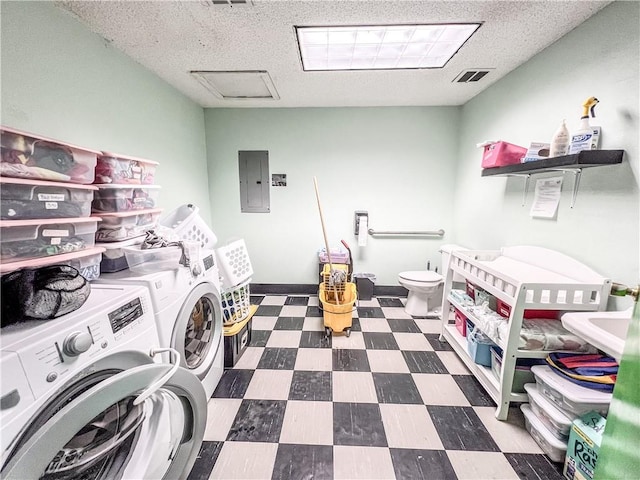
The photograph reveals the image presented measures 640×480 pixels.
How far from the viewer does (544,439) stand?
111cm

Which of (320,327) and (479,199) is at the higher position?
(479,199)

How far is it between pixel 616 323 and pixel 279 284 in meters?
2.52

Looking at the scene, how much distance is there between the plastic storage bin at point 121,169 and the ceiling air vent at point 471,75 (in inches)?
86.0

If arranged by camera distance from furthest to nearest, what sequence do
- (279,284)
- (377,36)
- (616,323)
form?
(279,284) < (377,36) < (616,323)

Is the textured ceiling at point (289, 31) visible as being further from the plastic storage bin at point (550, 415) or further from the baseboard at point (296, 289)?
the baseboard at point (296, 289)

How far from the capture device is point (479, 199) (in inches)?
86.7

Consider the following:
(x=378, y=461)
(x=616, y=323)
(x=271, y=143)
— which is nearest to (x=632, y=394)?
(x=616, y=323)

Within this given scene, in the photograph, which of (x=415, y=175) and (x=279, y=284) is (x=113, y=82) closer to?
(x=279, y=284)

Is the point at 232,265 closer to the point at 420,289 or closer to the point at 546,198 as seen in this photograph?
the point at 420,289

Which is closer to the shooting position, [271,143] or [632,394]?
[632,394]

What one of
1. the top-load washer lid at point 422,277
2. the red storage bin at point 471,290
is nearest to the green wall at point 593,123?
the red storage bin at point 471,290

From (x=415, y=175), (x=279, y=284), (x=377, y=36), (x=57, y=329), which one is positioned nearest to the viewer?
(x=57, y=329)

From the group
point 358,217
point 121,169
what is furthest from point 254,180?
point 121,169

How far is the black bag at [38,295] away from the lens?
0.62 meters
